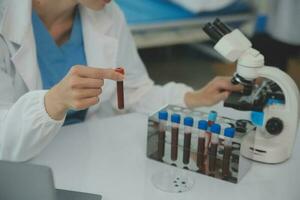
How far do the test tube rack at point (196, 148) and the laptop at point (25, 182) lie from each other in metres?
0.36

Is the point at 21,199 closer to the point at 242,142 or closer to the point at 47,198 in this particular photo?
the point at 47,198

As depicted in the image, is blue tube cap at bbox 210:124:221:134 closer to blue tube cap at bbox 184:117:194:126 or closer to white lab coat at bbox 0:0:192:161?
blue tube cap at bbox 184:117:194:126

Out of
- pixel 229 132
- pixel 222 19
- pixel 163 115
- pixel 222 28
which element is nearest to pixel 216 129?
pixel 229 132

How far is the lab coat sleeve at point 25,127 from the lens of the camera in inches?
38.6

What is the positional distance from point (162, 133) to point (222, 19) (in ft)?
6.28

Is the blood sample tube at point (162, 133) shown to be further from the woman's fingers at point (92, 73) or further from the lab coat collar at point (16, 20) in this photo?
the lab coat collar at point (16, 20)

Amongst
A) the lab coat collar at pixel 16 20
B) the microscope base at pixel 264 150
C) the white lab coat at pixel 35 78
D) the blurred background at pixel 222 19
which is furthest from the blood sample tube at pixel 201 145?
the blurred background at pixel 222 19

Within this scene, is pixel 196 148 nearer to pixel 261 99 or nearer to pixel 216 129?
pixel 216 129

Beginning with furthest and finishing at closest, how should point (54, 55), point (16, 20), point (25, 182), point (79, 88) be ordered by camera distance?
point (54, 55) → point (16, 20) → point (79, 88) → point (25, 182)

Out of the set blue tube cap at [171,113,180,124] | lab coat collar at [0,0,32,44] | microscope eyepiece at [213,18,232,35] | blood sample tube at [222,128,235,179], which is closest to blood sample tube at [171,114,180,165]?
blue tube cap at [171,113,180,124]

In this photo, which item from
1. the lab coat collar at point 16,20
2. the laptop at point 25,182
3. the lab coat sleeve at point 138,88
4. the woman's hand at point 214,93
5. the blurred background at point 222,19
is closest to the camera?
the laptop at point 25,182

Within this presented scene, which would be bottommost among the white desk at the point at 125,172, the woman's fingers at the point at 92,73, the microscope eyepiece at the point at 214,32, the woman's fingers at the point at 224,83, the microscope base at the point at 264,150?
the white desk at the point at 125,172

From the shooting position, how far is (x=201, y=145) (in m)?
1.02

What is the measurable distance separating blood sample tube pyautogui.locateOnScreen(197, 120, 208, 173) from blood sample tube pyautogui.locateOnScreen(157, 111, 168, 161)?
89 mm
